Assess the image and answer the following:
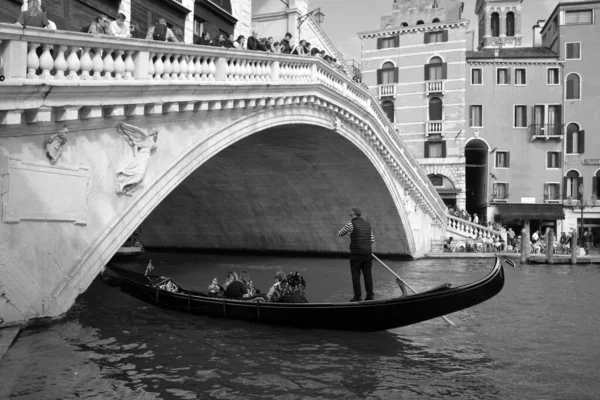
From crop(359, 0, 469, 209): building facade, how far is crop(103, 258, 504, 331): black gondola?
60.9 ft

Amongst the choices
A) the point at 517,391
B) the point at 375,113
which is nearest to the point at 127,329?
the point at 517,391

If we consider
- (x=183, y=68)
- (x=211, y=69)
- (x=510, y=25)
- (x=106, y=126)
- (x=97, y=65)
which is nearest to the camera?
(x=97, y=65)

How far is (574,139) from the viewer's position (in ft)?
79.8

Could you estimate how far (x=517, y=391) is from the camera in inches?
190

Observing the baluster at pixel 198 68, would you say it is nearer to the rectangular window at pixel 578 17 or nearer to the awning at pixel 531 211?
the awning at pixel 531 211

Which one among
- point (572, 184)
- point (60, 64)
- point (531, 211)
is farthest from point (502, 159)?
point (60, 64)

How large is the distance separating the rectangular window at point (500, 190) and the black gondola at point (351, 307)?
19.0 metres

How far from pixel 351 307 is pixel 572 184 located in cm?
2078

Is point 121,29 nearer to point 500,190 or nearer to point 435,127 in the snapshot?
point 435,127

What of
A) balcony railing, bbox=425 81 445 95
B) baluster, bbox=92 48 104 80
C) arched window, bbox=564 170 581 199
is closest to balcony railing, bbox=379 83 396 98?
balcony railing, bbox=425 81 445 95

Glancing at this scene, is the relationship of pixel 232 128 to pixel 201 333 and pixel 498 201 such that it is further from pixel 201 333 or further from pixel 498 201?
pixel 498 201

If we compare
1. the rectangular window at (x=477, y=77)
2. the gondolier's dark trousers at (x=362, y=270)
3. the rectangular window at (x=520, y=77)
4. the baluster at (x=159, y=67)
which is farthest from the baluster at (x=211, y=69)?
the rectangular window at (x=520, y=77)

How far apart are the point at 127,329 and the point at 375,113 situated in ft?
32.6

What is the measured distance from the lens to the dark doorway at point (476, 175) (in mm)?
25156
